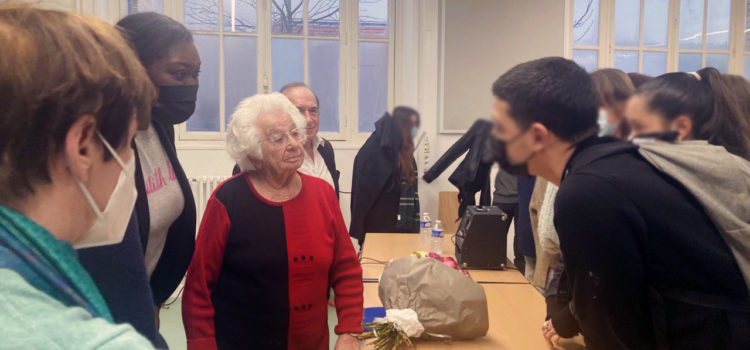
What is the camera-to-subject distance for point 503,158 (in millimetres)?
418

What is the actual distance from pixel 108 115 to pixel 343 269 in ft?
4.12

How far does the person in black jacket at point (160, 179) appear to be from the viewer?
0.74m

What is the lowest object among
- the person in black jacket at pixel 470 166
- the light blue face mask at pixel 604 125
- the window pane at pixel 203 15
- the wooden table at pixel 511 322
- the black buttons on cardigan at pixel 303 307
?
the black buttons on cardigan at pixel 303 307

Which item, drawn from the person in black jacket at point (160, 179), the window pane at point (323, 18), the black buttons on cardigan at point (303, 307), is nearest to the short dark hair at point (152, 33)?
the person in black jacket at point (160, 179)

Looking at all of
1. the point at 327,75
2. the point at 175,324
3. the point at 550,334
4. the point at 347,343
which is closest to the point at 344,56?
the point at 327,75

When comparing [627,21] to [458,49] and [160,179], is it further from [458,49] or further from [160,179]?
[160,179]

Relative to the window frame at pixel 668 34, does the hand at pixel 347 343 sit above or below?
below

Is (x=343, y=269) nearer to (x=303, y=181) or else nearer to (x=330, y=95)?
(x=303, y=181)

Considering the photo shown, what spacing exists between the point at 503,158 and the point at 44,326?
1.59 ft

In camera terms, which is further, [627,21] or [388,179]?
[388,179]

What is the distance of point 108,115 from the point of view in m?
0.57

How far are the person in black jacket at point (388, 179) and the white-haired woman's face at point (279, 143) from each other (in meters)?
0.69

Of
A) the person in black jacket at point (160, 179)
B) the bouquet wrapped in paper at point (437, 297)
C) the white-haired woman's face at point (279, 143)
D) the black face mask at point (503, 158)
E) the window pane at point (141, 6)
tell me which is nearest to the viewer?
the black face mask at point (503, 158)

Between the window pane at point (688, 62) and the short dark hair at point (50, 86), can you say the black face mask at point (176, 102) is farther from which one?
the window pane at point (688, 62)
